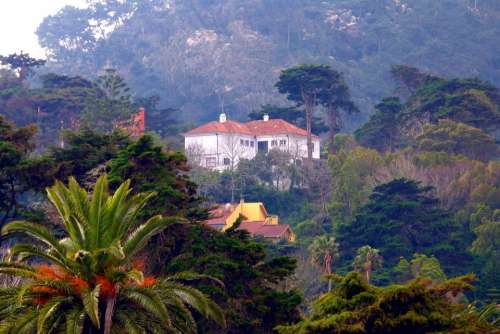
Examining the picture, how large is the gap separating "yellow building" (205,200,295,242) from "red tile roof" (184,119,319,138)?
14760 mm

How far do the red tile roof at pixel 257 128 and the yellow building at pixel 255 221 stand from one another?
1476cm

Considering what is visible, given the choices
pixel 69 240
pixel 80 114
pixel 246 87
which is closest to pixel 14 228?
pixel 69 240

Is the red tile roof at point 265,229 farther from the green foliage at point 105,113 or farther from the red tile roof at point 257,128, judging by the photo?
the red tile roof at point 257,128

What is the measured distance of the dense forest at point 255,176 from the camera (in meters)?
35.3

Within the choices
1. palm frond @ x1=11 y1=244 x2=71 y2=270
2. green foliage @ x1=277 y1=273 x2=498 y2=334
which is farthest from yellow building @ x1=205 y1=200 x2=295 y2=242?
green foliage @ x1=277 y1=273 x2=498 y2=334

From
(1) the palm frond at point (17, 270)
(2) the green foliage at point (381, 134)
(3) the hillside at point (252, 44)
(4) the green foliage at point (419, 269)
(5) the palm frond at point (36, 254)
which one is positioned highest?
(3) the hillside at point (252, 44)

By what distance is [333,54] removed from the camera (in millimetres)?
181875

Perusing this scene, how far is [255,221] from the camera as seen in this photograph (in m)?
94.6

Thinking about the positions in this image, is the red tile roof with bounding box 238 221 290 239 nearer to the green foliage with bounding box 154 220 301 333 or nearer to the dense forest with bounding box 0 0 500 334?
the dense forest with bounding box 0 0 500 334

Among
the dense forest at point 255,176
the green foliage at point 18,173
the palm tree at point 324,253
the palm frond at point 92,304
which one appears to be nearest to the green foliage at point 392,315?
the dense forest at point 255,176

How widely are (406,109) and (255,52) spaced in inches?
2446

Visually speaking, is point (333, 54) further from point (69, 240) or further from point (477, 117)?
point (69, 240)

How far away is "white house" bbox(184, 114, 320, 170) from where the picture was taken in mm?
114375

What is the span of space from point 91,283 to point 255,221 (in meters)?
59.6
